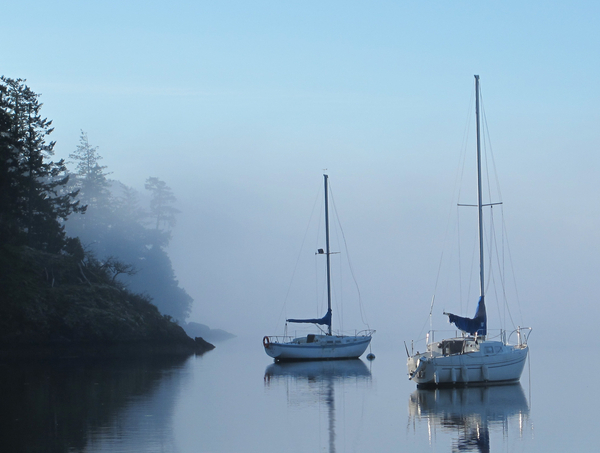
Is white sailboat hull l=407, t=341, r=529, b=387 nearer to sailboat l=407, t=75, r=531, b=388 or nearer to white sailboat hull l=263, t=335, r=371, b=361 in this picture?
sailboat l=407, t=75, r=531, b=388

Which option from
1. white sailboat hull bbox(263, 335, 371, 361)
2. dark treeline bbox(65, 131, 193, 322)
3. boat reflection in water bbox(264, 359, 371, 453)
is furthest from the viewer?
dark treeline bbox(65, 131, 193, 322)

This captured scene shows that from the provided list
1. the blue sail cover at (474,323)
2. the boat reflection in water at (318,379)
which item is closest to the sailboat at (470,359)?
the blue sail cover at (474,323)

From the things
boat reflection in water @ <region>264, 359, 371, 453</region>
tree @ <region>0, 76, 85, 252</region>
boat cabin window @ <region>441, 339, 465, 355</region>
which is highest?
tree @ <region>0, 76, 85, 252</region>

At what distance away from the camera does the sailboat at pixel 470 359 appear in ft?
101

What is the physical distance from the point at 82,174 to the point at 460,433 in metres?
97.4

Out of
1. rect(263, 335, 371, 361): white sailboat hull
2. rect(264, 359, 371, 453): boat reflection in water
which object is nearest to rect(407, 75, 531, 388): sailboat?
rect(264, 359, 371, 453): boat reflection in water

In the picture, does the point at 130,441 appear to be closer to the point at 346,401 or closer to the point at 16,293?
the point at 346,401

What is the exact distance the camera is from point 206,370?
144 feet

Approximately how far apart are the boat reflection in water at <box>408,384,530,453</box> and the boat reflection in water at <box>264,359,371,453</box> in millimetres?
3324

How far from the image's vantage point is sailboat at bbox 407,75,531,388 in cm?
3077

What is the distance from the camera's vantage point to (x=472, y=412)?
79.4 feet

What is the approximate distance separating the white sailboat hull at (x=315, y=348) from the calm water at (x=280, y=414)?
11.6 meters

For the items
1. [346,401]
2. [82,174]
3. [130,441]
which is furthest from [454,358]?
[82,174]

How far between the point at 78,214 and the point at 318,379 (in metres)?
73.4
